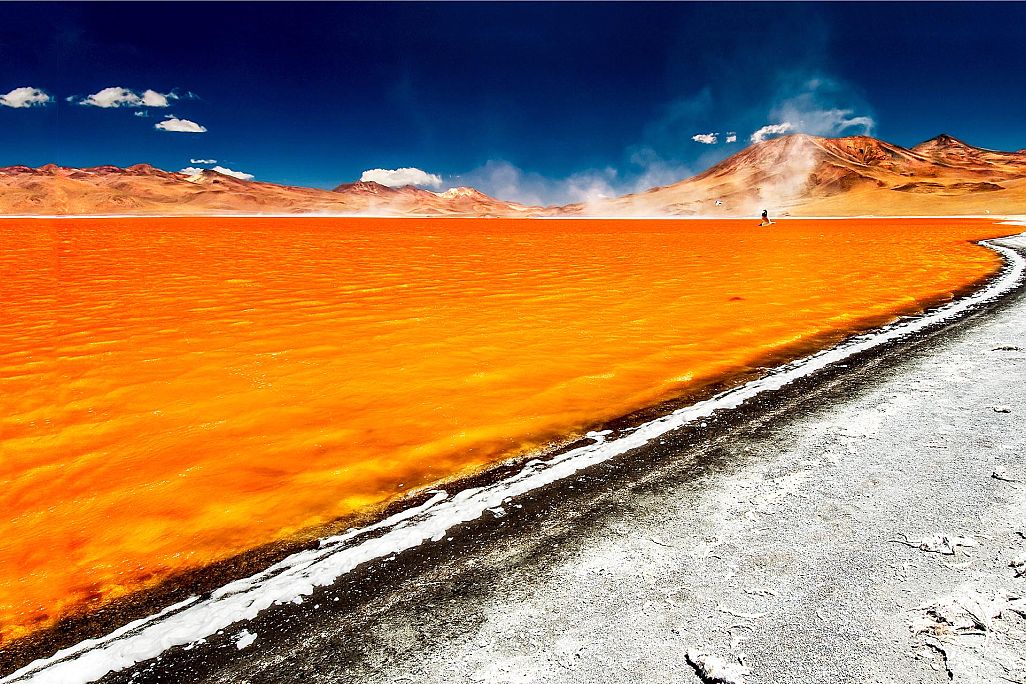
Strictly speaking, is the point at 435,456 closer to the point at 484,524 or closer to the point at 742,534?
the point at 484,524

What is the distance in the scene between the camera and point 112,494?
3.35m

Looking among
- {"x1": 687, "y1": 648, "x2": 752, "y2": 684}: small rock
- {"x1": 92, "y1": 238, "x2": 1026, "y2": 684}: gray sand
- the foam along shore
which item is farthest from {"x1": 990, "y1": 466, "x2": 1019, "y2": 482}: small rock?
{"x1": 687, "y1": 648, "x2": 752, "y2": 684}: small rock

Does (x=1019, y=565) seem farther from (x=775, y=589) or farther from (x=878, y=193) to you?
(x=878, y=193)

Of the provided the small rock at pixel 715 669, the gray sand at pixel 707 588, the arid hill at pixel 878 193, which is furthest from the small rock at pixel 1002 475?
the arid hill at pixel 878 193

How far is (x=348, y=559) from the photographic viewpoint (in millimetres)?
2512

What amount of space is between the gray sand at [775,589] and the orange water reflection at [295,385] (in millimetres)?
1209

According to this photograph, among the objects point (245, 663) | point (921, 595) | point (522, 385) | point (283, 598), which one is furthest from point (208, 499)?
point (921, 595)

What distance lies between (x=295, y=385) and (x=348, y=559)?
10.1 ft

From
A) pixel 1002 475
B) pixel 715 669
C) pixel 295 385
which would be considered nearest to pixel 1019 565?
pixel 1002 475

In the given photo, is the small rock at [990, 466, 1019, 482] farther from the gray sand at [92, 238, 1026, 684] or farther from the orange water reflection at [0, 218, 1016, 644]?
the orange water reflection at [0, 218, 1016, 644]

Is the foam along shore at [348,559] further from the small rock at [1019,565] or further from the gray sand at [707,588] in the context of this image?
the small rock at [1019,565]

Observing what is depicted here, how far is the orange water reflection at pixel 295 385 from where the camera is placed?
117 inches

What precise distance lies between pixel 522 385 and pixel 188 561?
2991 mm

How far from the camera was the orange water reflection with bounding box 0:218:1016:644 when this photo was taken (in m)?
2.98
